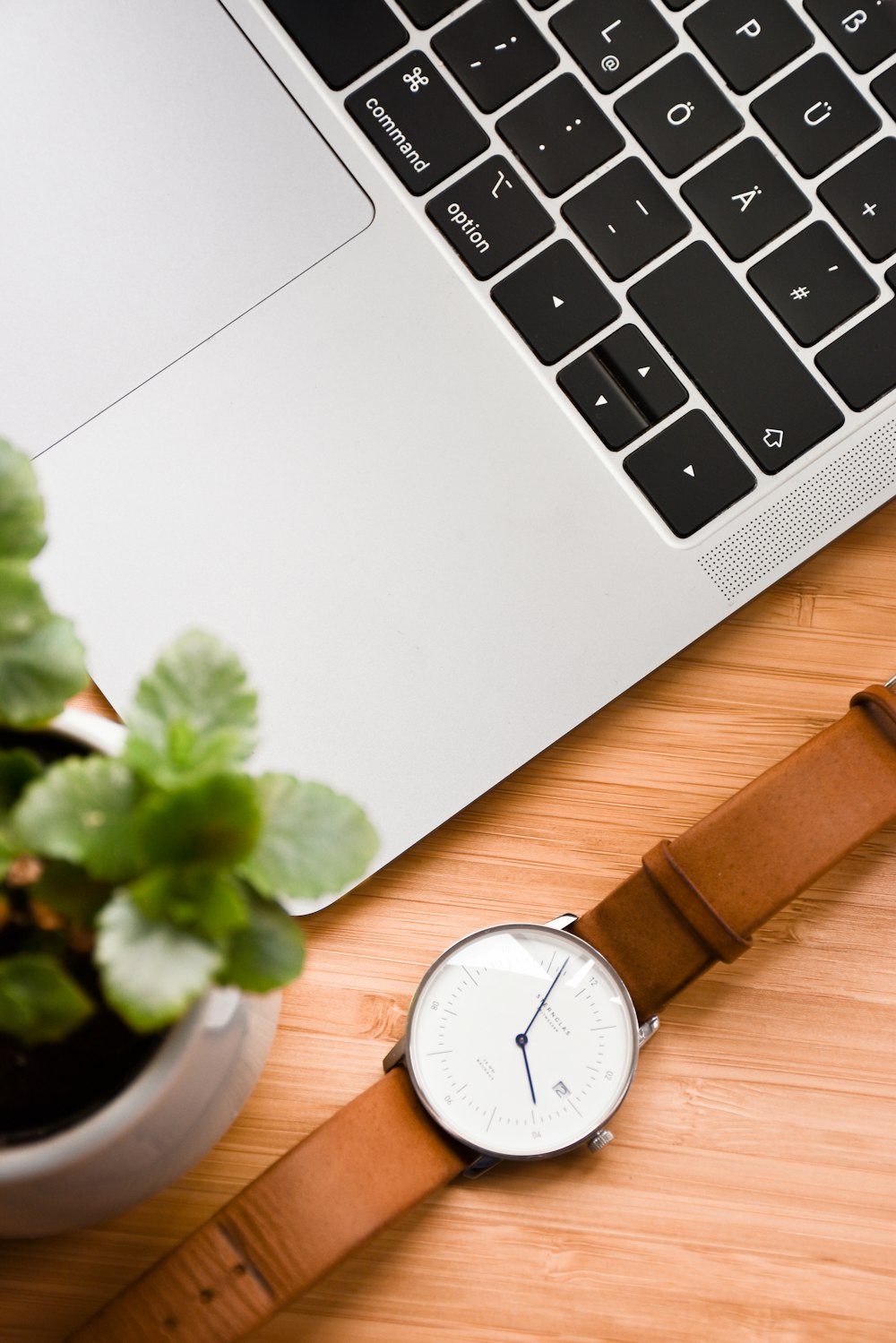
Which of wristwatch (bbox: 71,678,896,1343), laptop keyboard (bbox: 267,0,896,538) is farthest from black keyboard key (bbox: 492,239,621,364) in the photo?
wristwatch (bbox: 71,678,896,1343)

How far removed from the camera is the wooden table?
0.47 meters

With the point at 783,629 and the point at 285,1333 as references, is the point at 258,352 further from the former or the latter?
the point at 285,1333

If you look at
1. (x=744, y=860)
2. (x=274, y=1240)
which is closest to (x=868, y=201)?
(x=744, y=860)

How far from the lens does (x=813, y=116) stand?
465 mm

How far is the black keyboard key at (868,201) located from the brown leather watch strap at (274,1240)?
0.43 metres

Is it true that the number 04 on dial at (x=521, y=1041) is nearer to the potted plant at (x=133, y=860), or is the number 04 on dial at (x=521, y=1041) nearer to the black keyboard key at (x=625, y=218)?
the potted plant at (x=133, y=860)

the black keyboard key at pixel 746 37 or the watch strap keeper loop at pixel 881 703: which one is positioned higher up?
the black keyboard key at pixel 746 37

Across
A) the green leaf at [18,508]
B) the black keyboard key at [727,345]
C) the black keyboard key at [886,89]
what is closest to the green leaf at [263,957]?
the green leaf at [18,508]

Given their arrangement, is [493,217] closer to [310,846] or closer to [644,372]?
[644,372]

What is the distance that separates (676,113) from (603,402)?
0.43 feet

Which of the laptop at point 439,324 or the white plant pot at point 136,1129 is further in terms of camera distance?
the laptop at point 439,324

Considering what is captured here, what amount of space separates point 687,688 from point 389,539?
167 millimetres

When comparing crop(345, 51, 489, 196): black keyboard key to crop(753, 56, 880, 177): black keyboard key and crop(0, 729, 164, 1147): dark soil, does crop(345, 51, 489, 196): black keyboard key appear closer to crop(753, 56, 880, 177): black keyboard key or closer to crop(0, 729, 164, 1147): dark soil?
crop(753, 56, 880, 177): black keyboard key

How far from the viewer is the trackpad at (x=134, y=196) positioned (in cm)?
46
